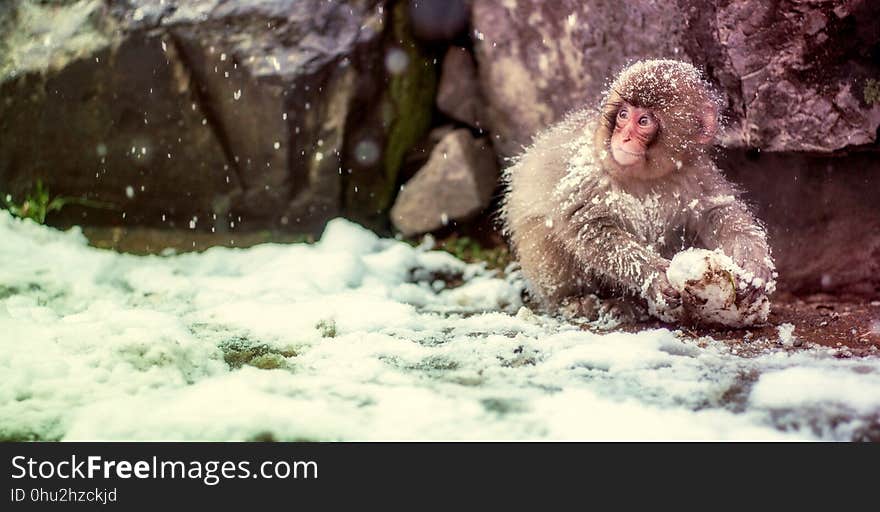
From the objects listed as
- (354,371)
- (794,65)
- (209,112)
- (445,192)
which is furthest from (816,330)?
(209,112)

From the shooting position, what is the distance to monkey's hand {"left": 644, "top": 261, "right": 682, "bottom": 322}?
3.23 meters

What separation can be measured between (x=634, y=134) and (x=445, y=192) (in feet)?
6.21

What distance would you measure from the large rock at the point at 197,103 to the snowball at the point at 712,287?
2.24 meters

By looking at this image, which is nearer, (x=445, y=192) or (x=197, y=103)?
(x=197, y=103)

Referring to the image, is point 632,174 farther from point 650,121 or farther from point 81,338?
point 81,338

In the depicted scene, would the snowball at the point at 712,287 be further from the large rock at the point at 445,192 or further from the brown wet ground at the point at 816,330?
the large rock at the point at 445,192

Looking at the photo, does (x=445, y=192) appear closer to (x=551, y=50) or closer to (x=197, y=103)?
(x=551, y=50)

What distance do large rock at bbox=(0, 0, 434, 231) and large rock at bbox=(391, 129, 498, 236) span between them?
342 millimetres

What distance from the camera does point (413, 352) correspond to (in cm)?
291

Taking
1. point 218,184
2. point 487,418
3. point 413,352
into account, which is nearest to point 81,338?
point 413,352

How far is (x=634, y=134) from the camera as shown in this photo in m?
3.20

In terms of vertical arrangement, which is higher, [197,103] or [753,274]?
[197,103]

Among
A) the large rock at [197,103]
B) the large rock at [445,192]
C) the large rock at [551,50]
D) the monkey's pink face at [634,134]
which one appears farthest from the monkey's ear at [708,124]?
the large rock at [197,103]

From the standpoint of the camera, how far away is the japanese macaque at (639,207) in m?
3.22
